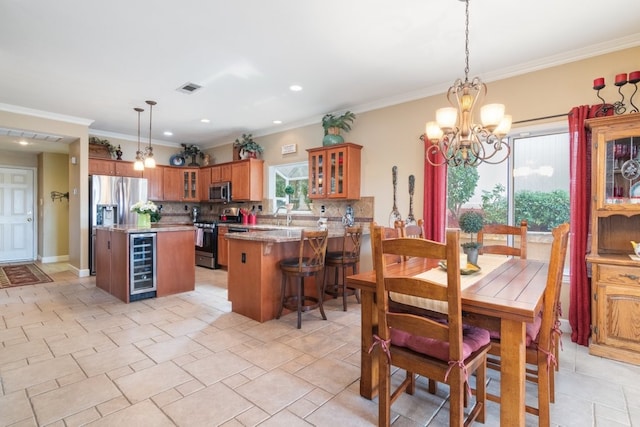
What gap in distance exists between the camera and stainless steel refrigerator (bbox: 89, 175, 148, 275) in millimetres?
5668

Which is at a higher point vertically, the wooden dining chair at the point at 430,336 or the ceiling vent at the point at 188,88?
the ceiling vent at the point at 188,88

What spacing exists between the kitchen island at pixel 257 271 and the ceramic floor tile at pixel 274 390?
3.60 ft

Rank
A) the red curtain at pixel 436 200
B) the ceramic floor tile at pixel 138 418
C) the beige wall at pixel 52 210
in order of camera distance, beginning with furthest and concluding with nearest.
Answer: the beige wall at pixel 52 210 < the red curtain at pixel 436 200 < the ceramic floor tile at pixel 138 418

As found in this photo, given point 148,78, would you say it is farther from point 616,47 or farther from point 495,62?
point 616,47

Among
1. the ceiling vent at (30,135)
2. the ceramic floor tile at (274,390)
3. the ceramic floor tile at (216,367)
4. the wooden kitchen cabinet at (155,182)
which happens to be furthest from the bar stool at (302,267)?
the ceiling vent at (30,135)

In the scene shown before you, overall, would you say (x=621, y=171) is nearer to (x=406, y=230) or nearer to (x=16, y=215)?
(x=406, y=230)

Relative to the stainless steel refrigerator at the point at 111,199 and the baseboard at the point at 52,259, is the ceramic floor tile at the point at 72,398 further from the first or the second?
the baseboard at the point at 52,259

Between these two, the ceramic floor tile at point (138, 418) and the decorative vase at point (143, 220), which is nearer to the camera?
the ceramic floor tile at point (138, 418)

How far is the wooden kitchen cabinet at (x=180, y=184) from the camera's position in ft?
23.3

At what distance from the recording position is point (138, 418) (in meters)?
1.84

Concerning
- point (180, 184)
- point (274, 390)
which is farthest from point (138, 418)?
point (180, 184)

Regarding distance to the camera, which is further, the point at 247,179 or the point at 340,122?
the point at 247,179

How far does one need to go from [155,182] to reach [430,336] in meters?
6.81

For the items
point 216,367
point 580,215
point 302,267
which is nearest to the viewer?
point 216,367
